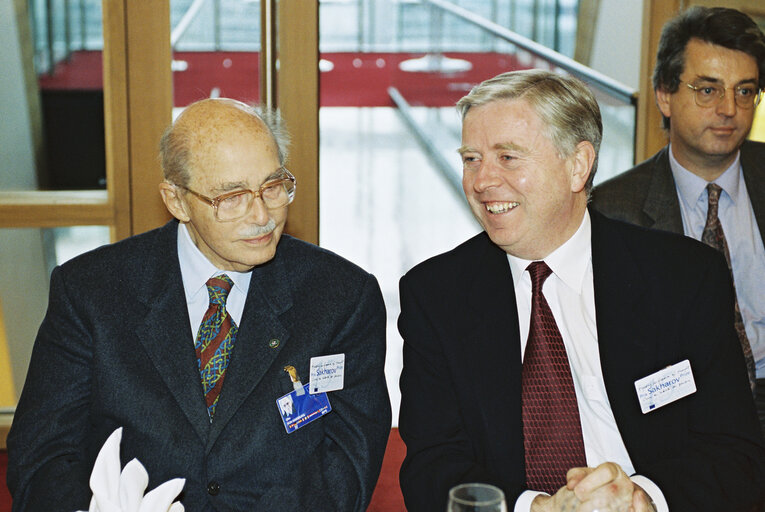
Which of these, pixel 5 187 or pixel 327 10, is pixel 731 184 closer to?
pixel 5 187

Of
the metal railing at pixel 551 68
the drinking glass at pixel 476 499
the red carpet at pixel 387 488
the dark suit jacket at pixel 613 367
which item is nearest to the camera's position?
the drinking glass at pixel 476 499

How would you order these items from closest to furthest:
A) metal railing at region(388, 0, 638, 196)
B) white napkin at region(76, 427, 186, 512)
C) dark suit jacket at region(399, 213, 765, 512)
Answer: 1. white napkin at region(76, 427, 186, 512)
2. dark suit jacket at region(399, 213, 765, 512)
3. metal railing at region(388, 0, 638, 196)

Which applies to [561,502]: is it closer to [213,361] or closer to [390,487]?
[213,361]

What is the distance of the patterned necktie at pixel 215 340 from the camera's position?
87.8 inches

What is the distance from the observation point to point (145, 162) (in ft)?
12.1

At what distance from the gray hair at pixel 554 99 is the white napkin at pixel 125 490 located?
108 centimetres

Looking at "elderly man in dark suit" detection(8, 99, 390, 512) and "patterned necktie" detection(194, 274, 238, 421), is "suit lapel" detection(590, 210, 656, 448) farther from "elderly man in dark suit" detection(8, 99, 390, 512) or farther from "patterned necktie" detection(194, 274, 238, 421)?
"patterned necktie" detection(194, 274, 238, 421)

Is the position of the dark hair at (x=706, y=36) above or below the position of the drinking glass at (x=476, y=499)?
above

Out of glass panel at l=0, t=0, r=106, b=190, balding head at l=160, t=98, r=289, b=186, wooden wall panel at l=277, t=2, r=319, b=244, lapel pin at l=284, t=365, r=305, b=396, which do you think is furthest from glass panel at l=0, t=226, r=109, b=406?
lapel pin at l=284, t=365, r=305, b=396

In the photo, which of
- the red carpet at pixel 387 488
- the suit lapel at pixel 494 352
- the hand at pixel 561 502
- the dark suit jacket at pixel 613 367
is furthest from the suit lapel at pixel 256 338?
the red carpet at pixel 387 488

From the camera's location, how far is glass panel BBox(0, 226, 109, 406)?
3744mm

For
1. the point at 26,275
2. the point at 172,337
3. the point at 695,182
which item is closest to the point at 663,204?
the point at 695,182

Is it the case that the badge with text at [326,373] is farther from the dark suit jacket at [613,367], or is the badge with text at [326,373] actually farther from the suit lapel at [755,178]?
the suit lapel at [755,178]

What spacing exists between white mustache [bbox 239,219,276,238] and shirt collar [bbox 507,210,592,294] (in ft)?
1.91
